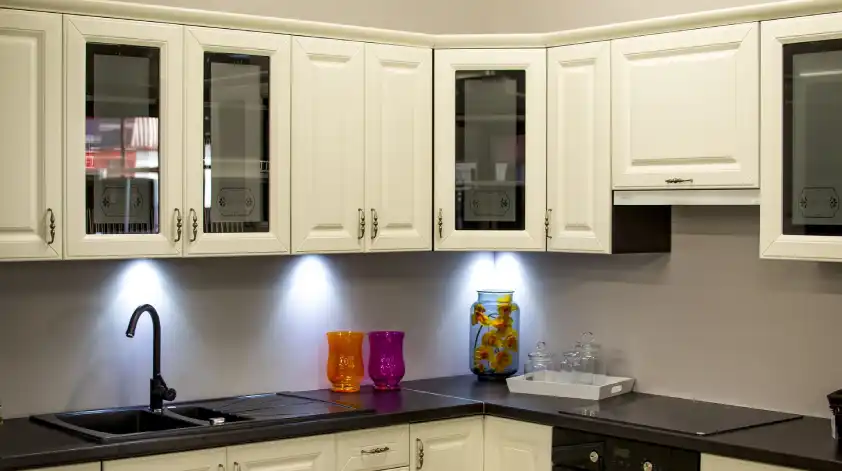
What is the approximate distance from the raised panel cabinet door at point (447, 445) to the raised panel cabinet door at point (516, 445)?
0.05m

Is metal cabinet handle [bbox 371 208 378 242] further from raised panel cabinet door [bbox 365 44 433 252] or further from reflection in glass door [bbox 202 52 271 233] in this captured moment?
reflection in glass door [bbox 202 52 271 233]

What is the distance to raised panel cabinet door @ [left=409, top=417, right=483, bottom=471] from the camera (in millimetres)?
4059

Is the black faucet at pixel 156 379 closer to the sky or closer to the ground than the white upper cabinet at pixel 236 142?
closer to the ground

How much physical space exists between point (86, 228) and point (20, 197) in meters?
0.23

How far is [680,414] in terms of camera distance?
3953mm

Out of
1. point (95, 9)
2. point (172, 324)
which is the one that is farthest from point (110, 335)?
point (95, 9)

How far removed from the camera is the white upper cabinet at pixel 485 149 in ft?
14.4

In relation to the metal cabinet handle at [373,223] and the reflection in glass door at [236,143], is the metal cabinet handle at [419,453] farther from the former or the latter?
the reflection in glass door at [236,143]

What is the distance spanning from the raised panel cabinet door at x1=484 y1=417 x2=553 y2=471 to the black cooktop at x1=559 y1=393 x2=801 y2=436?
5.5 inches

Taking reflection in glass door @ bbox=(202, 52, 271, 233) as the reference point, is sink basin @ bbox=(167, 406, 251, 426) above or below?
below

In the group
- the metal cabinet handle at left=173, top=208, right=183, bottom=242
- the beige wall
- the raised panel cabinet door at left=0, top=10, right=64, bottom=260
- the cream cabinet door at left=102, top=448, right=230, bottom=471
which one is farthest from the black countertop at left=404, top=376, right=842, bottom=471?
the raised panel cabinet door at left=0, top=10, right=64, bottom=260

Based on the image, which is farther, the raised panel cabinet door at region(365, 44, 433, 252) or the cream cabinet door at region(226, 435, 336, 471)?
the raised panel cabinet door at region(365, 44, 433, 252)

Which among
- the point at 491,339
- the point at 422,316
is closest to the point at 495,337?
the point at 491,339

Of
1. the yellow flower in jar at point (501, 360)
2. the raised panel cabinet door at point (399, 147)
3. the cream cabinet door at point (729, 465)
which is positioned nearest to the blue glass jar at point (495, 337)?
the yellow flower in jar at point (501, 360)
